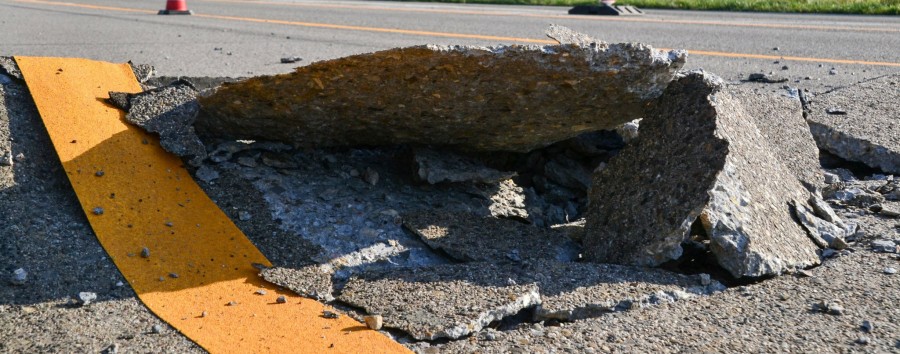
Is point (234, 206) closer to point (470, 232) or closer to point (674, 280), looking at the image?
point (470, 232)

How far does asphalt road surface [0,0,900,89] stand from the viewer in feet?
21.0

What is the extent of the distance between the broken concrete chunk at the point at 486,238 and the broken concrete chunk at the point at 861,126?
6.03 feet

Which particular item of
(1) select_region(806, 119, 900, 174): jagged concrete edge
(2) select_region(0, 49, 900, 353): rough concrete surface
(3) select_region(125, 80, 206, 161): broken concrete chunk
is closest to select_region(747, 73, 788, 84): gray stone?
(1) select_region(806, 119, 900, 174): jagged concrete edge

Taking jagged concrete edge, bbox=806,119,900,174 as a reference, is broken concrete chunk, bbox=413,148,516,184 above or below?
below

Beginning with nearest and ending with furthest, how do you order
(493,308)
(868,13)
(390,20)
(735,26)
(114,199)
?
(493,308)
(114,199)
(735,26)
(390,20)
(868,13)

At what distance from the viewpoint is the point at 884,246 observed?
3301 mm

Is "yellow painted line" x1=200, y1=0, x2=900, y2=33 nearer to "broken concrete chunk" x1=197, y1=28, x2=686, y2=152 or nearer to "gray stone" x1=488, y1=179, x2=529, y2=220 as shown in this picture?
"gray stone" x1=488, y1=179, x2=529, y2=220

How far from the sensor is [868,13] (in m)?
11.6

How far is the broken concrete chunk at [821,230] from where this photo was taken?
11.0 feet

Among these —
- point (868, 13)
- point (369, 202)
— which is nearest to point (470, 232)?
point (369, 202)

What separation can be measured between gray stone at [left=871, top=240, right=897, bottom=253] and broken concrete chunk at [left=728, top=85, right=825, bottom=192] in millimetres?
492

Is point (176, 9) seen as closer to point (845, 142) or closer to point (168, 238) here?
point (168, 238)

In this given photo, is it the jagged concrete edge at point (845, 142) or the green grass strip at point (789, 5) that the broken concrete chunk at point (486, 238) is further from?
the green grass strip at point (789, 5)

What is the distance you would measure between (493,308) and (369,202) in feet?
3.54
